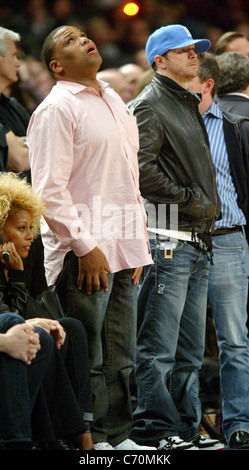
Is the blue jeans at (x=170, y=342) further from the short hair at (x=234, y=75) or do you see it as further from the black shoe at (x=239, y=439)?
the short hair at (x=234, y=75)

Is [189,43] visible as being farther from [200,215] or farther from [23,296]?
[23,296]

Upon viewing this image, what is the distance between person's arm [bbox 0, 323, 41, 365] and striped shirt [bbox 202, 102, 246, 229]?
1.49m

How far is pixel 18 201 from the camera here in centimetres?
334

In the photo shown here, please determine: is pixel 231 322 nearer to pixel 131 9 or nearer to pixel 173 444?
pixel 173 444

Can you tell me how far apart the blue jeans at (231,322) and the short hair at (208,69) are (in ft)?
2.87

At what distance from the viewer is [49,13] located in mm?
8008

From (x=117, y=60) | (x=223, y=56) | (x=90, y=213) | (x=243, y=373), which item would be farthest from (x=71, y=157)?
(x=117, y=60)

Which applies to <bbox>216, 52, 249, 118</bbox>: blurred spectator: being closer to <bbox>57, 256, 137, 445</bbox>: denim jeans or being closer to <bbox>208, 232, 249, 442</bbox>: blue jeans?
<bbox>208, 232, 249, 442</bbox>: blue jeans

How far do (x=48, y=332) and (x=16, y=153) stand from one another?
1604 mm

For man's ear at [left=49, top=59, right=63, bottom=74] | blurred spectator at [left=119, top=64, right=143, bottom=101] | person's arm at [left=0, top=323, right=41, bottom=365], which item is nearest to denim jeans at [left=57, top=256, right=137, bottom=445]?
person's arm at [left=0, top=323, right=41, bottom=365]

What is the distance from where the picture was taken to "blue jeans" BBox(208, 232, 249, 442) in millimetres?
4070

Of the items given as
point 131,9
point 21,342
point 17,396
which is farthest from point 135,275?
point 131,9

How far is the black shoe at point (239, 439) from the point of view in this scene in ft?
13.0
